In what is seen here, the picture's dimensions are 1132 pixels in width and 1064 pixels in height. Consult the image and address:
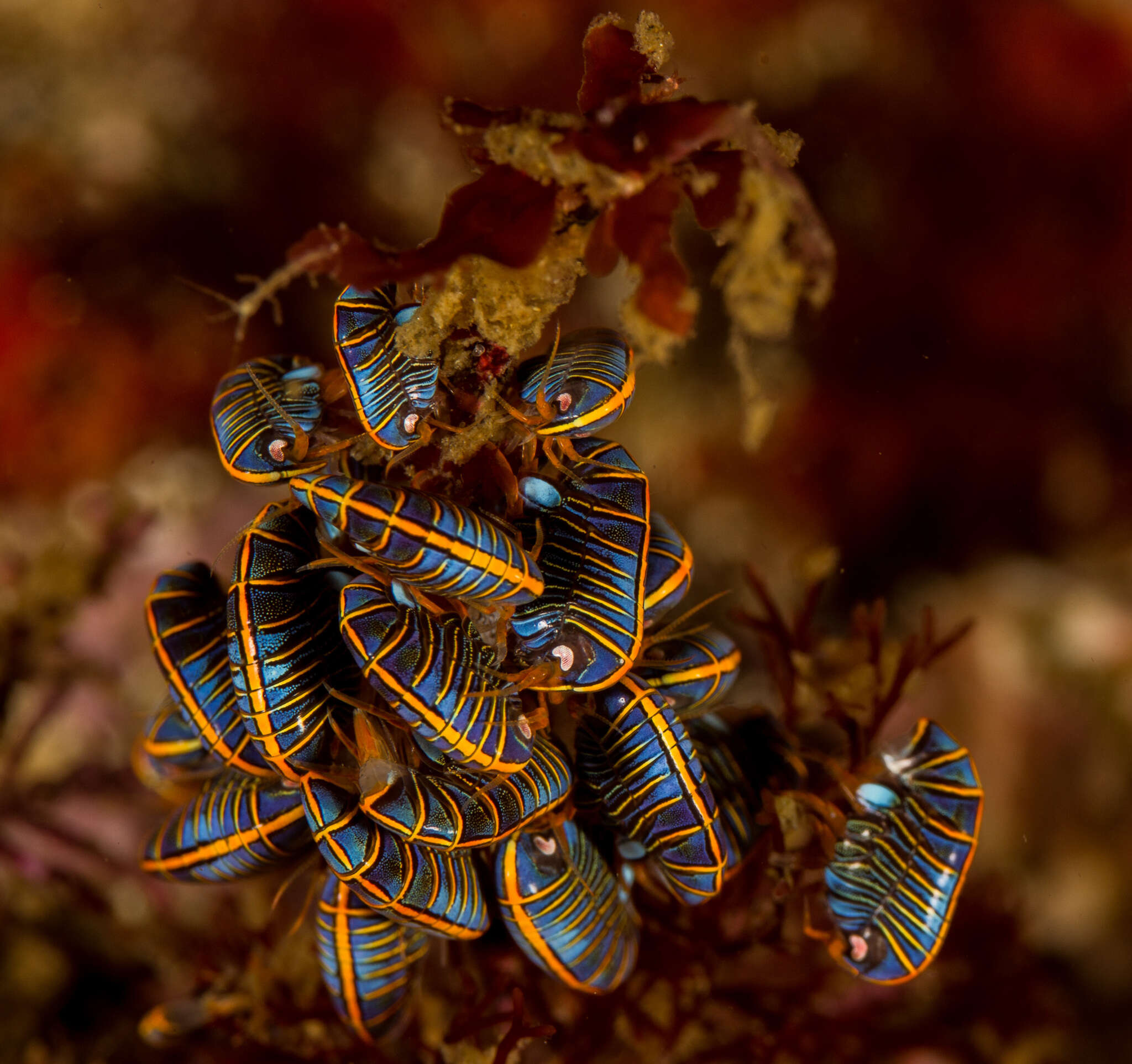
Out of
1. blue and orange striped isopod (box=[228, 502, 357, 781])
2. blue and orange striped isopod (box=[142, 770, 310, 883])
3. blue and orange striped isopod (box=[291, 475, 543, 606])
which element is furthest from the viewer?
blue and orange striped isopod (box=[142, 770, 310, 883])

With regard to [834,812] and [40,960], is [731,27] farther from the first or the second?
[40,960]

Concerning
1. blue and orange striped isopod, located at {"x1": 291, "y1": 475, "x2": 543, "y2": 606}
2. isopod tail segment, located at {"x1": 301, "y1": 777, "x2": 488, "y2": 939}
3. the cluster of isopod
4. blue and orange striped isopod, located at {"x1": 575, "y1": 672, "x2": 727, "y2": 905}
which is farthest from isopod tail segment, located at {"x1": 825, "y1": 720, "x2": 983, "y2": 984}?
blue and orange striped isopod, located at {"x1": 291, "y1": 475, "x2": 543, "y2": 606}

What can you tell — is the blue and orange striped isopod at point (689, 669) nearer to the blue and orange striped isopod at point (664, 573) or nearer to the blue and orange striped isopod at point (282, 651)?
the blue and orange striped isopod at point (664, 573)

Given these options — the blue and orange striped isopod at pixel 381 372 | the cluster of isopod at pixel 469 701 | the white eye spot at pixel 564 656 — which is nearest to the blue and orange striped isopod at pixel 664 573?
the cluster of isopod at pixel 469 701

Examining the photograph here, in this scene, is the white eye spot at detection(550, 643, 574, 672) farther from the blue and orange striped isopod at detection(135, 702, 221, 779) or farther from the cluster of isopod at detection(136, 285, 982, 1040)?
the blue and orange striped isopod at detection(135, 702, 221, 779)

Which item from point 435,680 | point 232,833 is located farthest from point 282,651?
point 232,833

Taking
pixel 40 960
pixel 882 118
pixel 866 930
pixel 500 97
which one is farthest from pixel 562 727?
pixel 882 118
